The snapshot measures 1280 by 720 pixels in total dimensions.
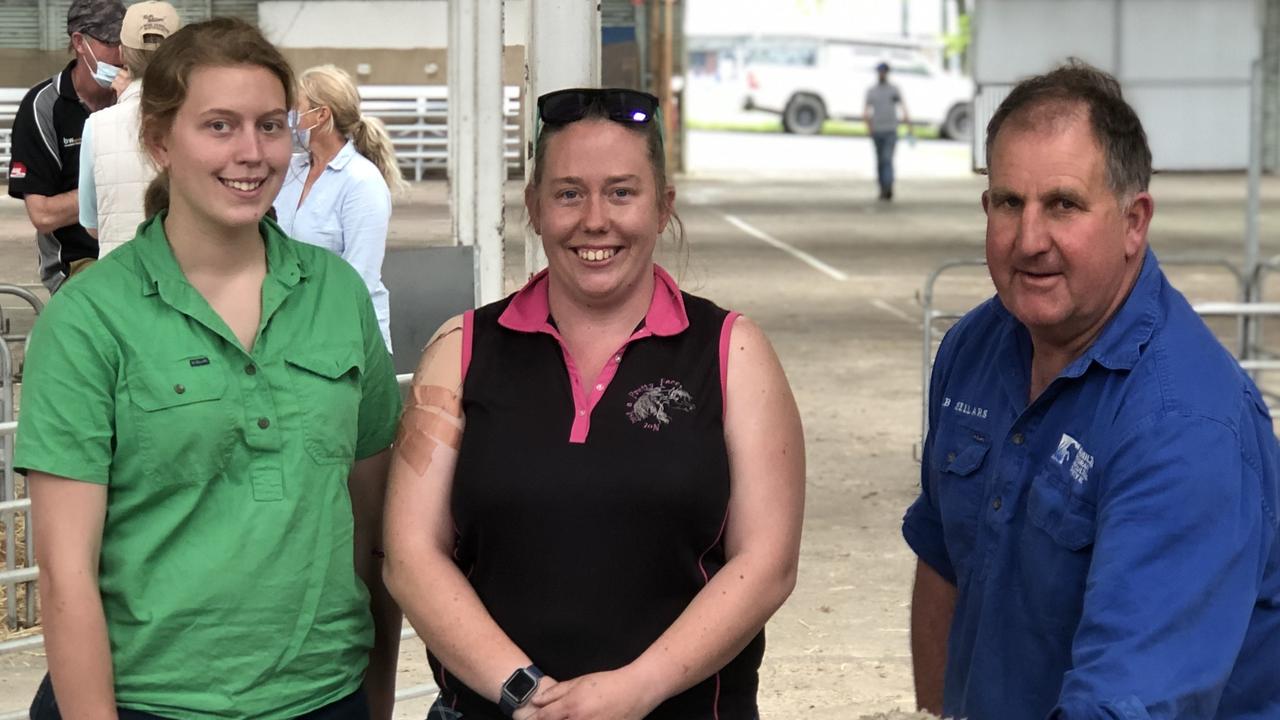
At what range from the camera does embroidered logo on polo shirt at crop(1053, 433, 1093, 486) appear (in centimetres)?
244

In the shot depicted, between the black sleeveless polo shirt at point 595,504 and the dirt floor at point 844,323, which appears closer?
the black sleeveless polo shirt at point 595,504

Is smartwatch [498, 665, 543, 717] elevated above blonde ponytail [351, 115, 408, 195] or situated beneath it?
situated beneath

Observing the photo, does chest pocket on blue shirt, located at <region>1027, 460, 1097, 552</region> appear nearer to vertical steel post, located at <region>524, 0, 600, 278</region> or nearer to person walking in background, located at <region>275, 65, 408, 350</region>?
vertical steel post, located at <region>524, 0, 600, 278</region>

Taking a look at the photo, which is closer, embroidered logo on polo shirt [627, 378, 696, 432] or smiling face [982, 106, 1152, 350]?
smiling face [982, 106, 1152, 350]

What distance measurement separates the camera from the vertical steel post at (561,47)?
14.9ft

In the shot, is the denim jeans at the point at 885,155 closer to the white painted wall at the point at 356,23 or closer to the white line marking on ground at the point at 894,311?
the white line marking on ground at the point at 894,311

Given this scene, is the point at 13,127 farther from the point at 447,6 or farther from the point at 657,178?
the point at 657,178

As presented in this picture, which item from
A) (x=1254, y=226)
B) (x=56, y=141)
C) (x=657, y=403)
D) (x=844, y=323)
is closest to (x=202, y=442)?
(x=657, y=403)

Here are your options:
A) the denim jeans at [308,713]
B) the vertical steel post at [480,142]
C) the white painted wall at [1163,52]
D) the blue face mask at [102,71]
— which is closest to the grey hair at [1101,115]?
the denim jeans at [308,713]

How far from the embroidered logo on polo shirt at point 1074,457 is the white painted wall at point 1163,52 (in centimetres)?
2683

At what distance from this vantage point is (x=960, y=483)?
2760 mm

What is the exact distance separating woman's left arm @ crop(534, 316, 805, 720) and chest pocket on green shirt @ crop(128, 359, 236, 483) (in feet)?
2.06

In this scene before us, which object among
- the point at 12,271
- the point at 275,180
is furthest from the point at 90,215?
the point at 275,180

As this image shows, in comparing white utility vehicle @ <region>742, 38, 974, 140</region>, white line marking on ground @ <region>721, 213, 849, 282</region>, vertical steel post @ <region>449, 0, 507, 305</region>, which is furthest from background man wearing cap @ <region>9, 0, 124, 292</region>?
white utility vehicle @ <region>742, 38, 974, 140</region>
